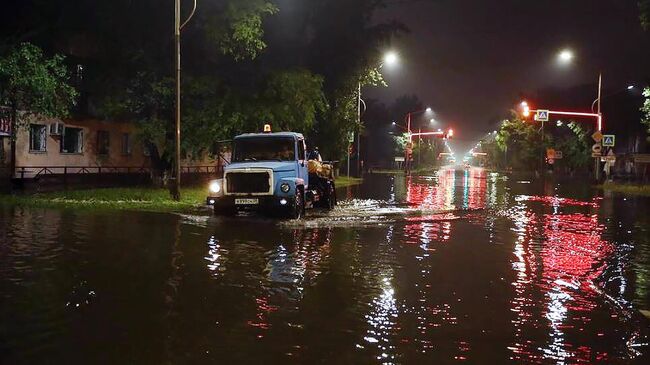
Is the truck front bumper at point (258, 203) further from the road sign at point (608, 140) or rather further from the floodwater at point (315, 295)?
the road sign at point (608, 140)

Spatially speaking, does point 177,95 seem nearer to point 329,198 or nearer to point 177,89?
point 177,89

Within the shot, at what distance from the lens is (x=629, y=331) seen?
301 inches

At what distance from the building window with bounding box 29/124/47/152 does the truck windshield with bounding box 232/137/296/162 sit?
18.5m

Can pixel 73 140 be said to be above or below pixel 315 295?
above

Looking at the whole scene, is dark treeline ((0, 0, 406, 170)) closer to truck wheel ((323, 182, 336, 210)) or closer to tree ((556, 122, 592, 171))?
truck wheel ((323, 182, 336, 210))

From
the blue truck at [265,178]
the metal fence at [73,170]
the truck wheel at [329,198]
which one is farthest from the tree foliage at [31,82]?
the truck wheel at [329,198]

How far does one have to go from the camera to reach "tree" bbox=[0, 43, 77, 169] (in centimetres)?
2286

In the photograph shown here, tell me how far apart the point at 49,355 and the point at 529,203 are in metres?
26.6

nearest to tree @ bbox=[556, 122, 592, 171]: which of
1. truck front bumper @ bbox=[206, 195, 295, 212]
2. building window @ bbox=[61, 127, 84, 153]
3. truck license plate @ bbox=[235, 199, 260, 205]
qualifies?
building window @ bbox=[61, 127, 84, 153]

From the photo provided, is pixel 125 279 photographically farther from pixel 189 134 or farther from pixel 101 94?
pixel 101 94

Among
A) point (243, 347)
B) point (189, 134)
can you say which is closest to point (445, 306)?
point (243, 347)

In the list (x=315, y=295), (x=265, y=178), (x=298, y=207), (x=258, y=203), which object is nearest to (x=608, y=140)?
(x=298, y=207)

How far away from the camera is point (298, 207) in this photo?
20.2m

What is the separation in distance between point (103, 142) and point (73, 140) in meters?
2.46
